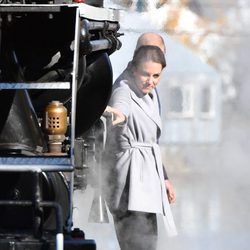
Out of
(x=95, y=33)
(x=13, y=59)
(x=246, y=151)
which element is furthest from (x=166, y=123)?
(x=13, y=59)

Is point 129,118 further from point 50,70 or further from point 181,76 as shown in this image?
point 181,76

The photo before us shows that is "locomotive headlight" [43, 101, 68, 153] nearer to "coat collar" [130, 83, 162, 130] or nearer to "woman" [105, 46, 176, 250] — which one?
"woman" [105, 46, 176, 250]

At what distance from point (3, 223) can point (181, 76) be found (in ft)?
18.4

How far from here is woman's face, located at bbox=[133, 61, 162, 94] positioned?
9.21 metres

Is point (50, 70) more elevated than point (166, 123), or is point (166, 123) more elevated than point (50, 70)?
point (50, 70)

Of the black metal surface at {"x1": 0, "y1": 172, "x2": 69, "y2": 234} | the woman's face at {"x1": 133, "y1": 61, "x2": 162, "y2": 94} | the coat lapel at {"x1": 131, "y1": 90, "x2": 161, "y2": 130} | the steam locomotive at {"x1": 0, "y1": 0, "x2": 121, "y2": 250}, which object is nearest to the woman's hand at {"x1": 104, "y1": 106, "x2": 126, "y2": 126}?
the coat lapel at {"x1": 131, "y1": 90, "x2": 161, "y2": 130}

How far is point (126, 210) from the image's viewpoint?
29.8 feet

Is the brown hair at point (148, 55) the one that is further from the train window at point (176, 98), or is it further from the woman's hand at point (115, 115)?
the train window at point (176, 98)

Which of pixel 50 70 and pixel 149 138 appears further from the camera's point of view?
pixel 149 138

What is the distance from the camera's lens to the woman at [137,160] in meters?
9.09

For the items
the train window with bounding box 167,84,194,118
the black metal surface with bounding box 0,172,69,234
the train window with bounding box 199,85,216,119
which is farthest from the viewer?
the train window with bounding box 199,85,216,119

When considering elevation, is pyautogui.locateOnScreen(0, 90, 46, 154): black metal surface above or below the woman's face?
below

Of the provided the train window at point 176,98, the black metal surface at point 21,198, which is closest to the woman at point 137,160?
the black metal surface at point 21,198

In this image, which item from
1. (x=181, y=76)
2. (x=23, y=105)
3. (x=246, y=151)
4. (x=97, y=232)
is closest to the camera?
(x=23, y=105)
